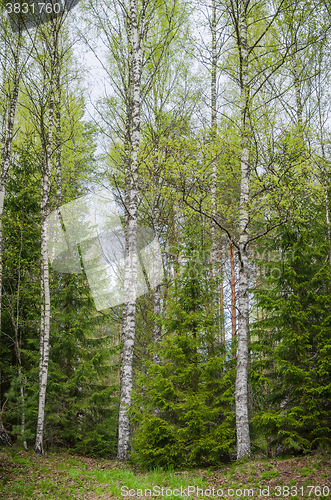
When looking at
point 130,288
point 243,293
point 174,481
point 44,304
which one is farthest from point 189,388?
point 44,304

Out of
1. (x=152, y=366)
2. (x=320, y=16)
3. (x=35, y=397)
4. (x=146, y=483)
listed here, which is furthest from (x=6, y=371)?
(x=320, y=16)

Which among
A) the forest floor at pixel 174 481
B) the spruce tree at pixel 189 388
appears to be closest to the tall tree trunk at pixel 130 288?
the spruce tree at pixel 189 388

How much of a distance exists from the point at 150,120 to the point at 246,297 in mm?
7396

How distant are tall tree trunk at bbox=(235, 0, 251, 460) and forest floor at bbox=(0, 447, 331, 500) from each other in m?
0.55

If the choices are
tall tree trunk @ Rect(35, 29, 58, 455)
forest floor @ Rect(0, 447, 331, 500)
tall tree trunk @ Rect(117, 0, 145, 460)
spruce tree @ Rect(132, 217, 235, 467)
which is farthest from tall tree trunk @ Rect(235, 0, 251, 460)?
tall tree trunk @ Rect(35, 29, 58, 455)

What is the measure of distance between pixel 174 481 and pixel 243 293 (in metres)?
3.68

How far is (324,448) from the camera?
226 inches

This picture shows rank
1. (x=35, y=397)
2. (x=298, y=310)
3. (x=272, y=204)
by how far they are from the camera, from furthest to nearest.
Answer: (x=35, y=397) → (x=272, y=204) → (x=298, y=310)

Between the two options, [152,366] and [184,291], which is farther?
[184,291]

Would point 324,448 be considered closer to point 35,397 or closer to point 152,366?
Result: point 152,366

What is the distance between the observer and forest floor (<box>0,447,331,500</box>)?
5021 millimetres

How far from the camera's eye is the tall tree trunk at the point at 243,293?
6379 mm

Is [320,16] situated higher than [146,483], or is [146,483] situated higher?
[320,16]

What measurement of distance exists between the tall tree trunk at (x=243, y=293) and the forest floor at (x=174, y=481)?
0.55 meters
